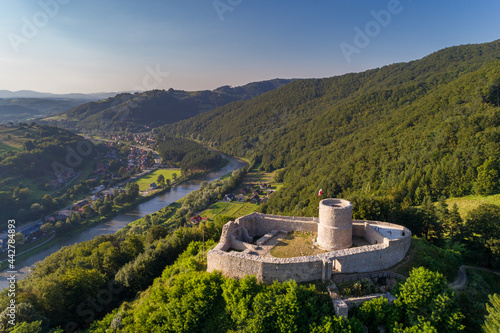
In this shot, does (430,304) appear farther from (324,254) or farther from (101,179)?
(101,179)

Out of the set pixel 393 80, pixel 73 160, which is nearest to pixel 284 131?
pixel 393 80

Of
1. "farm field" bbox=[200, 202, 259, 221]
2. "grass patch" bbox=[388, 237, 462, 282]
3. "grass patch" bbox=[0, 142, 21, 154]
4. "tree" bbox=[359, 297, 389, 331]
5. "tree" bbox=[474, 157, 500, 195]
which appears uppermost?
"tree" bbox=[474, 157, 500, 195]

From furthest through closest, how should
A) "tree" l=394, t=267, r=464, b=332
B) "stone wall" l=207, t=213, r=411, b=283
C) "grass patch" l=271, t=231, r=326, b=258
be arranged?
"grass patch" l=271, t=231, r=326, b=258, "stone wall" l=207, t=213, r=411, b=283, "tree" l=394, t=267, r=464, b=332

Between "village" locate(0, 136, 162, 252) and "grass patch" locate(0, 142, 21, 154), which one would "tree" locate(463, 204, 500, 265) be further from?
"grass patch" locate(0, 142, 21, 154)

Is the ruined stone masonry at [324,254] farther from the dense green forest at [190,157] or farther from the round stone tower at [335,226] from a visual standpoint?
the dense green forest at [190,157]

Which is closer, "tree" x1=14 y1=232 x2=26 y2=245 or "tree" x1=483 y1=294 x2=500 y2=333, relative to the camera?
"tree" x1=483 y1=294 x2=500 y2=333

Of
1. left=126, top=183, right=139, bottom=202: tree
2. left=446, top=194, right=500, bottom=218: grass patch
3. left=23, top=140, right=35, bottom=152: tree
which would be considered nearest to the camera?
left=446, top=194, right=500, bottom=218: grass patch

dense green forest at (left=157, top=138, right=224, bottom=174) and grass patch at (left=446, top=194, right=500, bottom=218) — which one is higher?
A: grass patch at (left=446, top=194, right=500, bottom=218)

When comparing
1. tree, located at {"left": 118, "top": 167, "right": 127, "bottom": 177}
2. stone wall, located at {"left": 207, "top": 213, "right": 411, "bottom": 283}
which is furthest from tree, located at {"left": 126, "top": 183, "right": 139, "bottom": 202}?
stone wall, located at {"left": 207, "top": 213, "right": 411, "bottom": 283}
